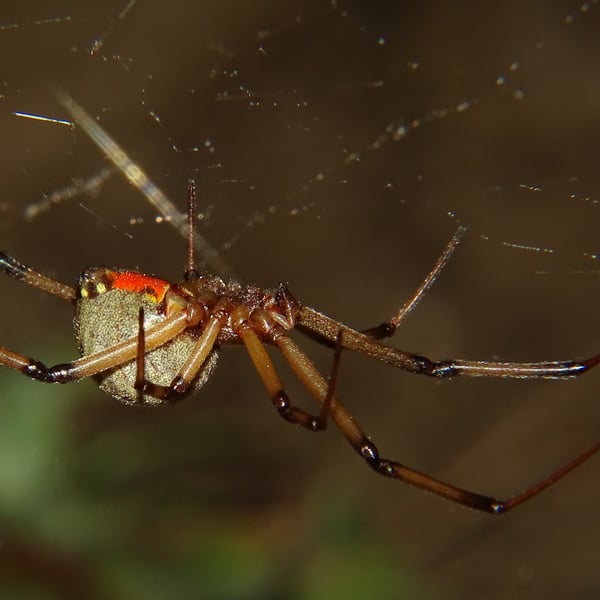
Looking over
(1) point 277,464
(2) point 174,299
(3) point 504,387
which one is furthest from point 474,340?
(2) point 174,299

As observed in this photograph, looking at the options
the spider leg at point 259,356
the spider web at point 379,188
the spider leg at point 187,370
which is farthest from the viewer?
the spider web at point 379,188

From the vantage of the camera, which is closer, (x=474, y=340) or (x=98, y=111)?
(x=98, y=111)

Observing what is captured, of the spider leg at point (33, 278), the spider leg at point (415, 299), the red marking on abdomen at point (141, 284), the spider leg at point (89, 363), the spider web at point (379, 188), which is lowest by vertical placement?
the spider leg at point (89, 363)

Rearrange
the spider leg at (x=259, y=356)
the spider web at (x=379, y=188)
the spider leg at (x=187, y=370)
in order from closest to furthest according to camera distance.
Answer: the spider leg at (x=187, y=370) → the spider leg at (x=259, y=356) → the spider web at (x=379, y=188)

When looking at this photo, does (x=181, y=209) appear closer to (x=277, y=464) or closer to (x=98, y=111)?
(x=98, y=111)

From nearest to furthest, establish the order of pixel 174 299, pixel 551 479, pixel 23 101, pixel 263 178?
pixel 551 479, pixel 174 299, pixel 23 101, pixel 263 178

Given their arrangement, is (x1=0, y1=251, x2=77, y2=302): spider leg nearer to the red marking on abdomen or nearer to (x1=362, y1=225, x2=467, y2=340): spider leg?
the red marking on abdomen

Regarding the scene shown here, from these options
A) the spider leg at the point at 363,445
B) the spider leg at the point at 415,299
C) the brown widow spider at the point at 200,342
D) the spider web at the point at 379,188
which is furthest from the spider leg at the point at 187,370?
the spider web at the point at 379,188

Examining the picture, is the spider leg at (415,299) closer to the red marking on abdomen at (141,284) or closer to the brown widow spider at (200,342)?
the brown widow spider at (200,342)
